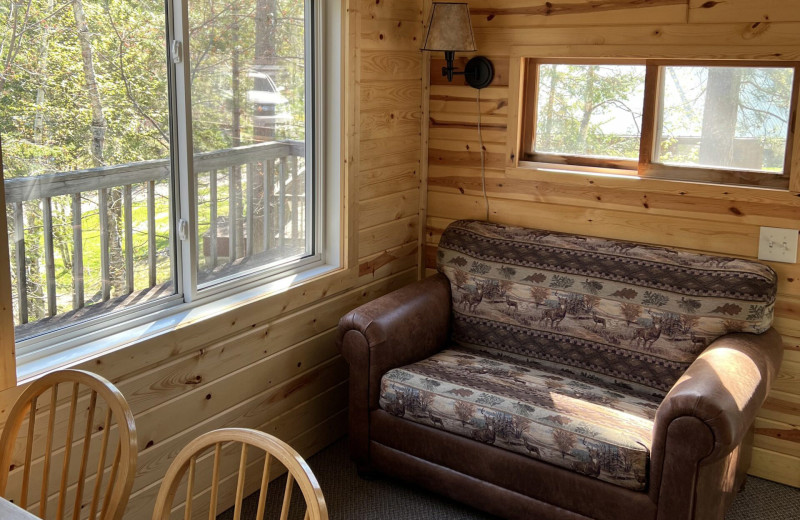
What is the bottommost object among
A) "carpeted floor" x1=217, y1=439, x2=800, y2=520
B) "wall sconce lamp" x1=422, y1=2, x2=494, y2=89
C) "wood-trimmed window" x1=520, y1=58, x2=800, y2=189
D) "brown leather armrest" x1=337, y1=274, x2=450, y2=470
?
"carpeted floor" x1=217, y1=439, x2=800, y2=520

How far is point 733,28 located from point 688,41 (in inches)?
6.5

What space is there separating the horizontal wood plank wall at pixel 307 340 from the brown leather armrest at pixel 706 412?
1.40 metres

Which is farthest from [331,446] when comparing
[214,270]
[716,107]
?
[716,107]

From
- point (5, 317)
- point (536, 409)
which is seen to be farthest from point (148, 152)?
point (536, 409)

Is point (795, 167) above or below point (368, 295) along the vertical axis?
above

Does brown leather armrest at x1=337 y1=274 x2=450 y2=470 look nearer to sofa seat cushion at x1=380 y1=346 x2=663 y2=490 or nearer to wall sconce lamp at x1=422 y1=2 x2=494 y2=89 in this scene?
sofa seat cushion at x1=380 y1=346 x2=663 y2=490

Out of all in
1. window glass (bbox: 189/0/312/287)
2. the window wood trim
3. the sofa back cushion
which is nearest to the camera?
the window wood trim

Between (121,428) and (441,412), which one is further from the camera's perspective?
(441,412)

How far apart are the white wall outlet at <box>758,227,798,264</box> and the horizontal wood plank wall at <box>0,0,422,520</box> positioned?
4.97 feet

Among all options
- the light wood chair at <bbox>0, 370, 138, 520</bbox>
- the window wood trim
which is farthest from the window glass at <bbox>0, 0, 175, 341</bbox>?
the light wood chair at <bbox>0, 370, 138, 520</bbox>

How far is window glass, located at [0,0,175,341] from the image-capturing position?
220cm

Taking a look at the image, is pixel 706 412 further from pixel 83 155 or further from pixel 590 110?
pixel 83 155

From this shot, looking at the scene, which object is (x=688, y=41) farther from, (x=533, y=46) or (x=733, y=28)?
(x=533, y=46)

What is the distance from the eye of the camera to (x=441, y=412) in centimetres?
288
